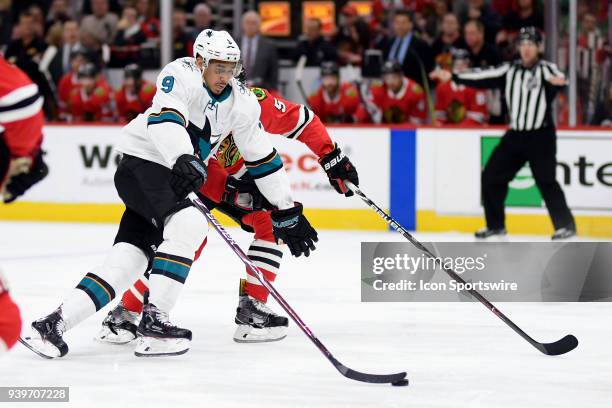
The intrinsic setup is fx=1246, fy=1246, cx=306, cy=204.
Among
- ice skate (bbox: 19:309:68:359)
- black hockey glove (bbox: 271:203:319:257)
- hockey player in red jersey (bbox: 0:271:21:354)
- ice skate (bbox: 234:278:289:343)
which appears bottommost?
ice skate (bbox: 234:278:289:343)

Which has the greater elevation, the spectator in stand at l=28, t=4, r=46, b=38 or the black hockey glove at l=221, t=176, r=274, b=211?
the spectator in stand at l=28, t=4, r=46, b=38

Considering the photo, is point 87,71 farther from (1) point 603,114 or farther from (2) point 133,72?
(1) point 603,114

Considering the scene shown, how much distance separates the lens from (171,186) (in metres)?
3.87

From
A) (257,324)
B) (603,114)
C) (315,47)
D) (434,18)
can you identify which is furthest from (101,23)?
(257,324)

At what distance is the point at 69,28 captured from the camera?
381 inches

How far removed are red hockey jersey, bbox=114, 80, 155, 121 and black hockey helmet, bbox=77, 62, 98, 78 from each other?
29 cm

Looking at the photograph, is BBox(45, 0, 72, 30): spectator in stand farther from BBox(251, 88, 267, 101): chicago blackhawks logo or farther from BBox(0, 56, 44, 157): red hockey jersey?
BBox(0, 56, 44, 157): red hockey jersey

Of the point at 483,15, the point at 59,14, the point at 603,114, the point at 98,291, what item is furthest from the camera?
the point at 59,14

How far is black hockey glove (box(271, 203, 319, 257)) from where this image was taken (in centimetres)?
424

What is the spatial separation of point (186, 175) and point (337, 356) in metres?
0.83

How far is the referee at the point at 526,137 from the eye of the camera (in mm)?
6980

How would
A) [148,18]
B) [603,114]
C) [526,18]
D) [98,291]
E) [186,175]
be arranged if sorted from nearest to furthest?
[186,175]
[98,291]
[603,114]
[526,18]
[148,18]

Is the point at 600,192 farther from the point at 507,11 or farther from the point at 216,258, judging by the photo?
the point at 216,258

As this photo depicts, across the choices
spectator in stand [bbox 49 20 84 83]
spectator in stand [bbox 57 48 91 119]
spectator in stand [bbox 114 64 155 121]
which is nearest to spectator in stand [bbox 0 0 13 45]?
→ spectator in stand [bbox 49 20 84 83]
